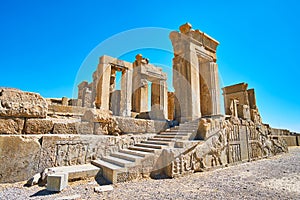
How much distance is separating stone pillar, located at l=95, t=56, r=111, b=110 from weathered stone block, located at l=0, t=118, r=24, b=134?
25.5ft

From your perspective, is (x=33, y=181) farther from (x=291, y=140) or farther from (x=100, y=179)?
(x=291, y=140)

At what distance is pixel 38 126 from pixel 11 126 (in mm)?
538

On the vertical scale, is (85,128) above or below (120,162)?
above

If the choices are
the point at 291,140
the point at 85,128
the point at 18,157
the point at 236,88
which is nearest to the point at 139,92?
the point at 236,88

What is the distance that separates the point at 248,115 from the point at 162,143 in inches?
207

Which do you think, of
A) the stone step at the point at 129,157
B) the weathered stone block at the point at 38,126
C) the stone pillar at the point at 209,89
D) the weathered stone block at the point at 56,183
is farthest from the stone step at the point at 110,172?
the stone pillar at the point at 209,89

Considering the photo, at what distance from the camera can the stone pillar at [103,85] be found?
12.0 metres

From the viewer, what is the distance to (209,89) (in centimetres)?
896

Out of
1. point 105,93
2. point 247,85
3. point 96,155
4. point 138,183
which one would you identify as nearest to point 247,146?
point 138,183

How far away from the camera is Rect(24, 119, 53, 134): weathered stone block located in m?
4.16

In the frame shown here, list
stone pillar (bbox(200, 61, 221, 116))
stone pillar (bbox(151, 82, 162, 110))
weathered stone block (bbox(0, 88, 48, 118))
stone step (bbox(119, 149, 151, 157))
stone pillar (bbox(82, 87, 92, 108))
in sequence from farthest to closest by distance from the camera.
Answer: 1. stone pillar (bbox(82, 87, 92, 108))
2. stone pillar (bbox(151, 82, 162, 110))
3. stone pillar (bbox(200, 61, 221, 116))
4. stone step (bbox(119, 149, 151, 157))
5. weathered stone block (bbox(0, 88, 48, 118))

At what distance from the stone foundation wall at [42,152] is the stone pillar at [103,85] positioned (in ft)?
23.9

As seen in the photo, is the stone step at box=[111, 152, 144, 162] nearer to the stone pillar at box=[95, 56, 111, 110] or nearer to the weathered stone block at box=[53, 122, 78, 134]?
the weathered stone block at box=[53, 122, 78, 134]

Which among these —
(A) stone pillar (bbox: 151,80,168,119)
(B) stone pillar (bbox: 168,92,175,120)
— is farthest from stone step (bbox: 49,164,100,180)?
(B) stone pillar (bbox: 168,92,175,120)
